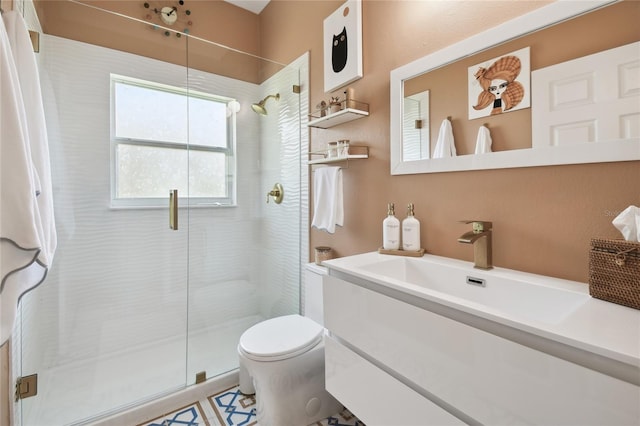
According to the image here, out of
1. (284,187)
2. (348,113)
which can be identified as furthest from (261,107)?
(348,113)

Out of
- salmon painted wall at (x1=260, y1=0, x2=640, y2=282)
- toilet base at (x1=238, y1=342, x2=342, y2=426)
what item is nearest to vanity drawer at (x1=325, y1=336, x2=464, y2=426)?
toilet base at (x1=238, y1=342, x2=342, y2=426)

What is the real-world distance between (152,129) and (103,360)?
1.54 metres

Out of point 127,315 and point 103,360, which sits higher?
point 127,315

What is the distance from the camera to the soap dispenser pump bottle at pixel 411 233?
1.30 meters

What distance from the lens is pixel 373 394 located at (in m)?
1.03

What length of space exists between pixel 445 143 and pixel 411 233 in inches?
15.9

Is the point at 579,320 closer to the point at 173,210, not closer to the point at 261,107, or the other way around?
the point at 173,210

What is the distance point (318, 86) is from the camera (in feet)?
6.47

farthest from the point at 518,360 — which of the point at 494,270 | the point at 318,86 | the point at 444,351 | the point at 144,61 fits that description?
the point at 144,61

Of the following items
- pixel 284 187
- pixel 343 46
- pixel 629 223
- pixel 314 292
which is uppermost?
pixel 343 46

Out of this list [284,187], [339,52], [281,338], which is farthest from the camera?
[284,187]

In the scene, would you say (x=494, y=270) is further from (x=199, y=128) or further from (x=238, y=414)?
(x=199, y=128)

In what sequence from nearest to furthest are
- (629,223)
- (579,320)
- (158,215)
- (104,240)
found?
(579,320) < (629,223) < (104,240) < (158,215)

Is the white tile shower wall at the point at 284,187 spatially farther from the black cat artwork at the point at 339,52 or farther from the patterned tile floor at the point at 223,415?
the patterned tile floor at the point at 223,415
